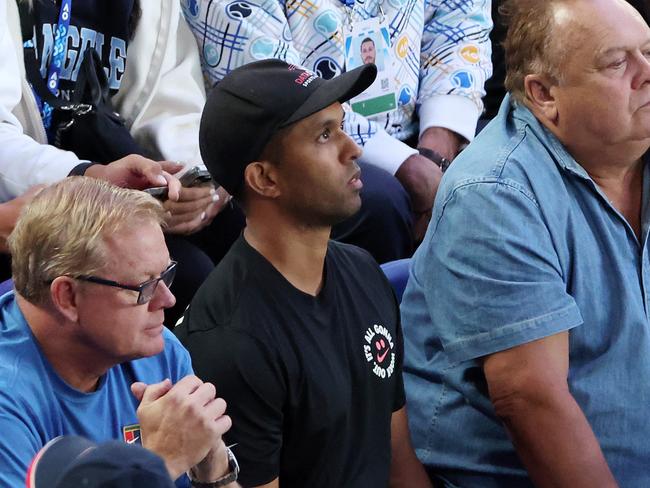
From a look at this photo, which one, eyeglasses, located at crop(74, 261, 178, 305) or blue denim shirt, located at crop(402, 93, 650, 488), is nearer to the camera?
eyeglasses, located at crop(74, 261, 178, 305)

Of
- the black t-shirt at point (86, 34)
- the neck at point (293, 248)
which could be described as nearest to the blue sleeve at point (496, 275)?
the neck at point (293, 248)

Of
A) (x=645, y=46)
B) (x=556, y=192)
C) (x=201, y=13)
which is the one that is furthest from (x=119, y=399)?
(x=201, y=13)

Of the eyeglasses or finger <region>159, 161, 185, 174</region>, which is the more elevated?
the eyeglasses

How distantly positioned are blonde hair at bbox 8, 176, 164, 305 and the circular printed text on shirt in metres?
0.51

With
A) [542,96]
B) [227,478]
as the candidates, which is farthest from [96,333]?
[542,96]

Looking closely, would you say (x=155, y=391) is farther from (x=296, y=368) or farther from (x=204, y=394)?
(x=296, y=368)

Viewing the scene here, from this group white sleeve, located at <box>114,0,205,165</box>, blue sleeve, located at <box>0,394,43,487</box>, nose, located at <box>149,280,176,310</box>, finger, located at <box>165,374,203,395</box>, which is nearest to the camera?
blue sleeve, located at <box>0,394,43,487</box>

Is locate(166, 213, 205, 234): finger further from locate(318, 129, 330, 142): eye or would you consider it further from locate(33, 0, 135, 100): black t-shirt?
locate(318, 129, 330, 142): eye

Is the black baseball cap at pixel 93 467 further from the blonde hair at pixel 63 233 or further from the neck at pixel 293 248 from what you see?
the neck at pixel 293 248

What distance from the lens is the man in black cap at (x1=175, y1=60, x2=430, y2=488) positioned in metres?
1.83

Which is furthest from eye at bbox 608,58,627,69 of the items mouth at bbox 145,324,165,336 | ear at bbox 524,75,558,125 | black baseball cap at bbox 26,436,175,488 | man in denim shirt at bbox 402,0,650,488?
black baseball cap at bbox 26,436,175,488

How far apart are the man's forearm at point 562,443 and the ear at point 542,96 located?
21.3 inches

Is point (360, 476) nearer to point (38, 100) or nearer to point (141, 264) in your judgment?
point (141, 264)

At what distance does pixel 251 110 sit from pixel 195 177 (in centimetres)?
54
